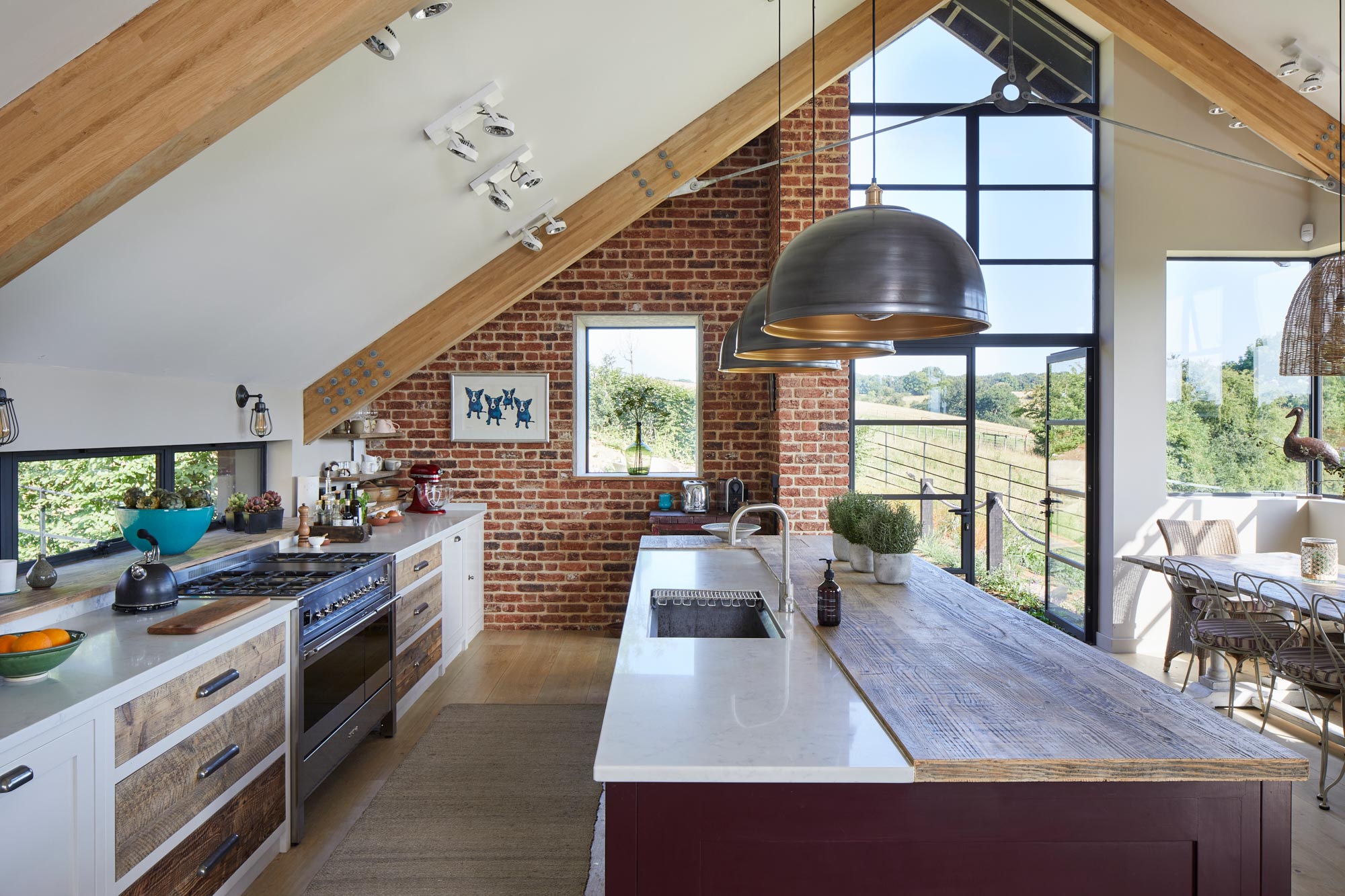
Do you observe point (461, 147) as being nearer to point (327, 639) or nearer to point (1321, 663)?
point (327, 639)

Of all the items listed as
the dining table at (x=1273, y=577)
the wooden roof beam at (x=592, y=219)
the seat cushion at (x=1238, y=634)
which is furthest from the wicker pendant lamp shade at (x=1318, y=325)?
the wooden roof beam at (x=592, y=219)

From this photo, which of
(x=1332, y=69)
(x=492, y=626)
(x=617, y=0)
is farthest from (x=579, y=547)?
(x=1332, y=69)

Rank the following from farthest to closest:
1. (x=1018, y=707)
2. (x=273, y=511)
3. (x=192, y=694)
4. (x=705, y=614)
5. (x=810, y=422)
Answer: (x=810, y=422) → (x=273, y=511) → (x=705, y=614) → (x=192, y=694) → (x=1018, y=707)

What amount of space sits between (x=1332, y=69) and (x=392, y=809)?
5.73 m

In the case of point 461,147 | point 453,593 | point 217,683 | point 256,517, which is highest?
point 461,147

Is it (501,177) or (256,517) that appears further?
(256,517)

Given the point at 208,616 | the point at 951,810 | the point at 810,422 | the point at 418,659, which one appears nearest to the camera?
the point at 951,810

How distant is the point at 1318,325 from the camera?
348cm

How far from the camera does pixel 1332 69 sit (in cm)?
404

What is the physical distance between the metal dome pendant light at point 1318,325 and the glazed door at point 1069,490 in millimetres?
1775

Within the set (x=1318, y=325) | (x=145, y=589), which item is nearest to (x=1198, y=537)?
(x=1318, y=325)

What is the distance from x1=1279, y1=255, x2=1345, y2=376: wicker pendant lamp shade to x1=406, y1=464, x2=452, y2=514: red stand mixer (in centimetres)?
490

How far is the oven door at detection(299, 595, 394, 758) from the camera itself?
2.86m

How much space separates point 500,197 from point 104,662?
2462 mm
